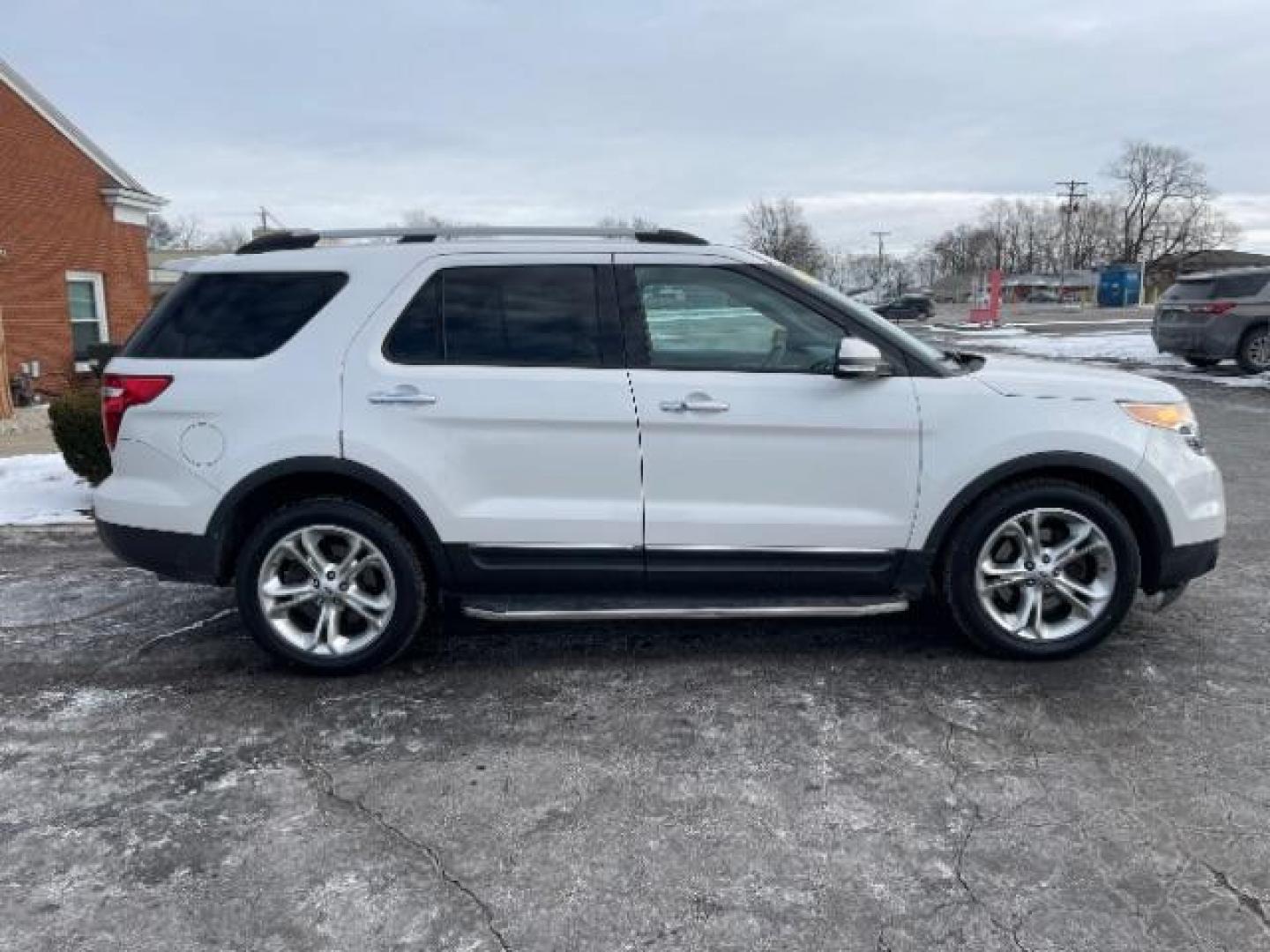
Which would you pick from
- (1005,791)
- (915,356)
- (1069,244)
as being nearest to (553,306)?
(915,356)

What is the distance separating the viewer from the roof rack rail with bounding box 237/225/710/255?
4.24 metres

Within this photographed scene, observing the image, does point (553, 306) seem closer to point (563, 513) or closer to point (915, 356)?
point (563, 513)

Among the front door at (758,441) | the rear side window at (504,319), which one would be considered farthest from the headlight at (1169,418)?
the rear side window at (504,319)

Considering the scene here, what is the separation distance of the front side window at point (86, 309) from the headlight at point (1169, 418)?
744 inches

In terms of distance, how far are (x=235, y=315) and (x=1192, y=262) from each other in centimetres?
9860

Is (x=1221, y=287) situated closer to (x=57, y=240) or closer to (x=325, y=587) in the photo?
(x=325, y=587)

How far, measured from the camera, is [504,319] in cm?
410

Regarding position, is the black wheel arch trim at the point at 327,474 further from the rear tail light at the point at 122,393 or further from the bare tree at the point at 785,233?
the bare tree at the point at 785,233

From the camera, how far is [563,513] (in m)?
4.04

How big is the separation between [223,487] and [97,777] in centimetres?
121

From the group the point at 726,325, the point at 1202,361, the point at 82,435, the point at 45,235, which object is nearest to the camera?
the point at 726,325

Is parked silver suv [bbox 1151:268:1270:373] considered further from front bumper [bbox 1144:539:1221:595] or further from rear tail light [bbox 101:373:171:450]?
rear tail light [bbox 101:373:171:450]

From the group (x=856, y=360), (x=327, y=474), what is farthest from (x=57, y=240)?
(x=856, y=360)

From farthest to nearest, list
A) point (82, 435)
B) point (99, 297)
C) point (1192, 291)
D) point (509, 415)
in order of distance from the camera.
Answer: point (99, 297) → point (1192, 291) → point (82, 435) → point (509, 415)
